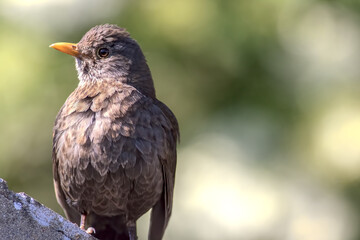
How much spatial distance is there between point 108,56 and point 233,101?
268 centimetres

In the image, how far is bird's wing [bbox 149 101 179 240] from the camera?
5180 mm

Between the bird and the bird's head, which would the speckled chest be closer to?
the bird

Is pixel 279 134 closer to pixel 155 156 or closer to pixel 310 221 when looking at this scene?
pixel 310 221

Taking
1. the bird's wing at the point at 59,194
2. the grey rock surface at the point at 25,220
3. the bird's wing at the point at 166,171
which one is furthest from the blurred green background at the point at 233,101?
the grey rock surface at the point at 25,220

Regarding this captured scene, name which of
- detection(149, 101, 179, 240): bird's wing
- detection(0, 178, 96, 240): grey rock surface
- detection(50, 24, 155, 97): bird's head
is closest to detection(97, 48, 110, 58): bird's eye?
detection(50, 24, 155, 97): bird's head

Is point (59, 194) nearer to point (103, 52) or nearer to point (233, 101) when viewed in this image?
point (103, 52)

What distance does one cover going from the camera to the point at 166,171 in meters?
5.23

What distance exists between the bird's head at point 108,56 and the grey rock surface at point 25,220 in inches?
81.0

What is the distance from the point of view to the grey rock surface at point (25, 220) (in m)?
3.27

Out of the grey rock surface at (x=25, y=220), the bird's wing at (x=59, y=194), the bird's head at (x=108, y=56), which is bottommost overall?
the grey rock surface at (x=25, y=220)

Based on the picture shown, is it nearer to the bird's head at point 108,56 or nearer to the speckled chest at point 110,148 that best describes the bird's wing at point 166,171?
the speckled chest at point 110,148

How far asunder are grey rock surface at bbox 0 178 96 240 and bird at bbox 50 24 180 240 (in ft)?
4.53

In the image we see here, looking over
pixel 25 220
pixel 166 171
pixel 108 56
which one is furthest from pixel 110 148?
pixel 25 220

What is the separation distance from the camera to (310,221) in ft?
23.5
